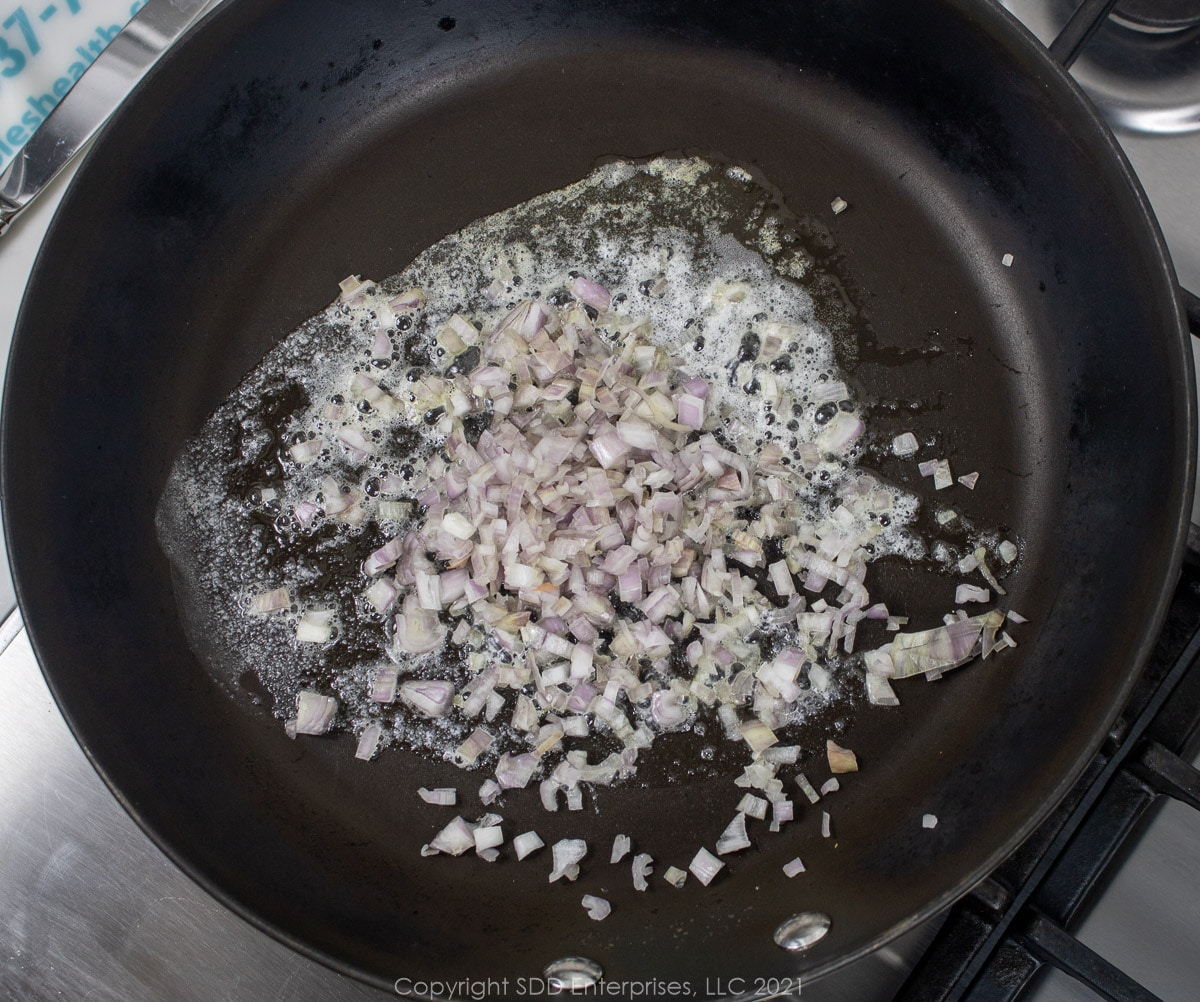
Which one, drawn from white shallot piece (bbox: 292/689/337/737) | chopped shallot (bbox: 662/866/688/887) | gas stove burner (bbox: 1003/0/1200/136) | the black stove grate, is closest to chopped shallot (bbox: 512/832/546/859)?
chopped shallot (bbox: 662/866/688/887)

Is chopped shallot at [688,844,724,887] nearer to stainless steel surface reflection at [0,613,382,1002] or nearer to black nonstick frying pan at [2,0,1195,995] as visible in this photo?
black nonstick frying pan at [2,0,1195,995]

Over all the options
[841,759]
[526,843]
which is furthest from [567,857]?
[841,759]

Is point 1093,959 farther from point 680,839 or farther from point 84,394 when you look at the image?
point 84,394

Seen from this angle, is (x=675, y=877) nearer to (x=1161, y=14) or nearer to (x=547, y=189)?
(x=547, y=189)

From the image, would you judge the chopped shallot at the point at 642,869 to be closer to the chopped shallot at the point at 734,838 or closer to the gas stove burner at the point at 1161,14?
the chopped shallot at the point at 734,838

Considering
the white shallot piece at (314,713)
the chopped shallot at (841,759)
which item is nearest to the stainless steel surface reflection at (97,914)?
the white shallot piece at (314,713)

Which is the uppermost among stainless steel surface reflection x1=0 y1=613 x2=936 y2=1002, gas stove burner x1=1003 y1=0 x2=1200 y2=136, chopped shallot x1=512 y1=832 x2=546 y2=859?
gas stove burner x1=1003 y1=0 x2=1200 y2=136
